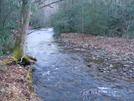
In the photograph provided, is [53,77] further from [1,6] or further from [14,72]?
[1,6]

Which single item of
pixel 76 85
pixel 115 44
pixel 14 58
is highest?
pixel 115 44

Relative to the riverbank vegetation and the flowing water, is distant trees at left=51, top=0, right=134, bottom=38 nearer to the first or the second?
the riverbank vegetation

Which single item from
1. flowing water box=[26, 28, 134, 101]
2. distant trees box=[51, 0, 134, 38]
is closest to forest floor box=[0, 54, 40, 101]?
flowing water box=[26, 28, 134, 101]

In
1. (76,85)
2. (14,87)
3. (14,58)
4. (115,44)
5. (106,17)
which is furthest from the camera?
(106,17)

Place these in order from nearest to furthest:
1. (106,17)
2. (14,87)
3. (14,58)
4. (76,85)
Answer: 1. (14,87)
2. (76,85)
3. (14,58)
4. (106,17)

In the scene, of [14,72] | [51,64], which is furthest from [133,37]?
[14,72]

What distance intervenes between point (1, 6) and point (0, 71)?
10.1ft

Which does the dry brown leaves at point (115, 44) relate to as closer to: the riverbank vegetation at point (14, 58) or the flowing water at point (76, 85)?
the flowing water at point (76, 85)

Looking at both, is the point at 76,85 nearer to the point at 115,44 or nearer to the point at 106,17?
the point at 115,44

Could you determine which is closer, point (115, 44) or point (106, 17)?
point (115, 44)

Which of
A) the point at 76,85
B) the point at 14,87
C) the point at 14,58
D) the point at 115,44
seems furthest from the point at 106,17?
the point at 14,87

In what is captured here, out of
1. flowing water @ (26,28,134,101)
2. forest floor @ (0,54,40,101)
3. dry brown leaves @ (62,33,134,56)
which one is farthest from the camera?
dry brown leaves @ (62,33,134,56)

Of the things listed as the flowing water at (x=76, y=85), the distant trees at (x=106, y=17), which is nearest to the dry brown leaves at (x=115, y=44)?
the distant trees at (x=106, y=17)

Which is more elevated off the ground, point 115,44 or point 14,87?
point 115,44
